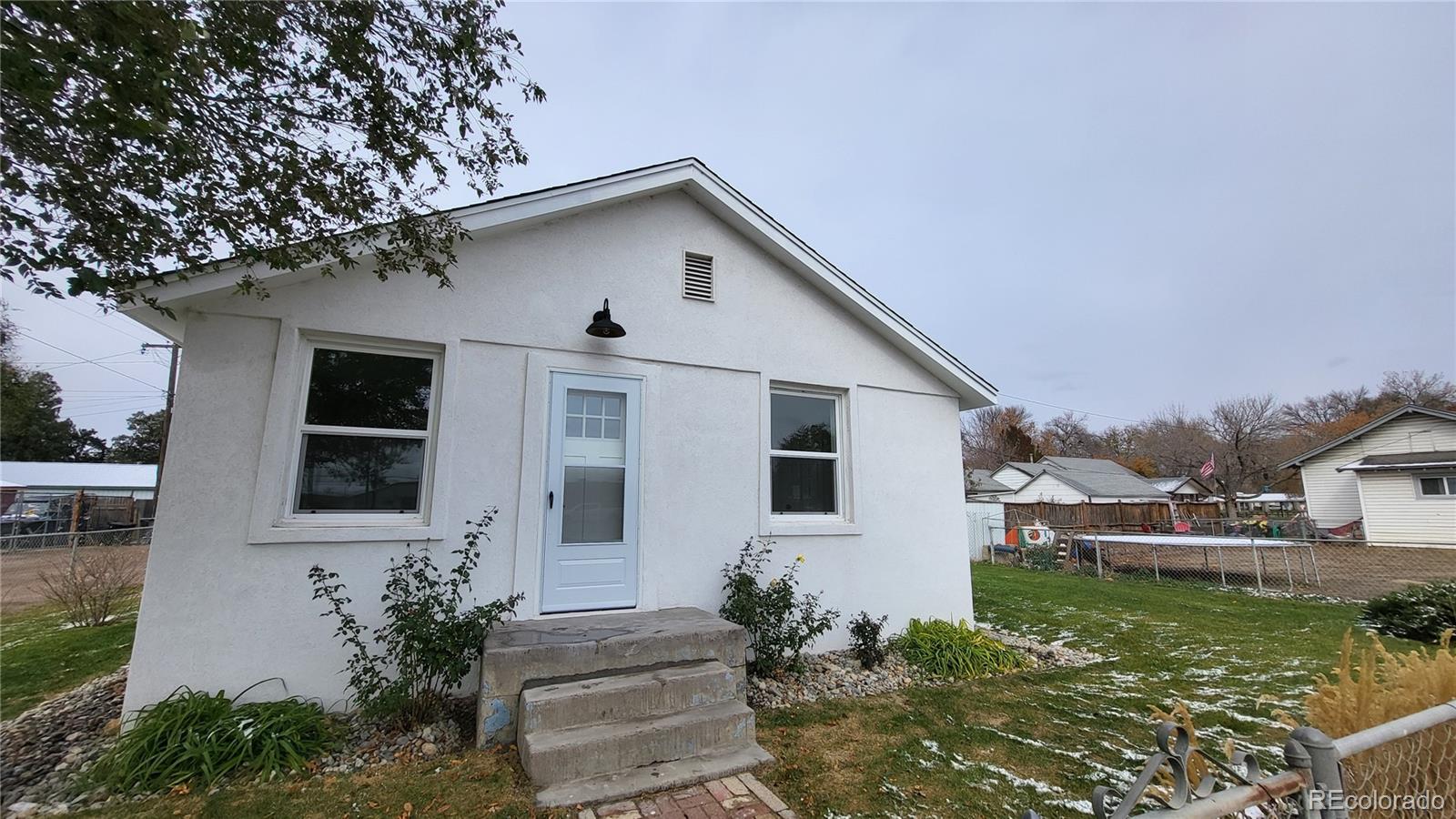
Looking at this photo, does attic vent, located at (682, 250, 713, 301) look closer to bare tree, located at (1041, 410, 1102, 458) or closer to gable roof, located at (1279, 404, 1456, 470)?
gable roof, located at (1279, 404, 1456, 470)

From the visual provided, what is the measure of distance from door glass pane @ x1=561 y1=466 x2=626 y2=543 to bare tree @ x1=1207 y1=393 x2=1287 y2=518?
45099 mm

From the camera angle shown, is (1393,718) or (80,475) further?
(80,475)

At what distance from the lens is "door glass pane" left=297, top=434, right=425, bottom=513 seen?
440cm

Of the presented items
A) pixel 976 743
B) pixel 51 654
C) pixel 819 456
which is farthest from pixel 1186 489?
pixel 51 654

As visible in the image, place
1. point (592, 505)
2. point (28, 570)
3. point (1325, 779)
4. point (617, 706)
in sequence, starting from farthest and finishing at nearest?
point (28, 570) < point (592, 505) < point (617, 706) < point (1325, 779)

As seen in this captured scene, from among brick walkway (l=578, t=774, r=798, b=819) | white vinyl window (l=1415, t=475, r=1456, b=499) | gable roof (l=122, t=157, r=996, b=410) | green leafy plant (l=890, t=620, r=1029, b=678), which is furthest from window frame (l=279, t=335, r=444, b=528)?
white vinyl window (l=1415, t=475, r=1456, b=499)

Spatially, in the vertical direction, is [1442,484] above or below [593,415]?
below

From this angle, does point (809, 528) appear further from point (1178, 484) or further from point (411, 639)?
point (1178, 484)

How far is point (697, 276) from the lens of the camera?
5.87 m

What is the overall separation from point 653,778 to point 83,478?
39795 mm

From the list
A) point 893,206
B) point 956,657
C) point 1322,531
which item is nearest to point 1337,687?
point 956,657

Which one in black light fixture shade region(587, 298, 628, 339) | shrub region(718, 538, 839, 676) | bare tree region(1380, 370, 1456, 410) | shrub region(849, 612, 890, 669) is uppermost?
bare tree region(1380, 370, 1456, 410)

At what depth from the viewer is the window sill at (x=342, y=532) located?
4.06m

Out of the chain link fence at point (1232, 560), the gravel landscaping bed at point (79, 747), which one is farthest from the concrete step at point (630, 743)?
the chain link fence at point (1232, 560)
